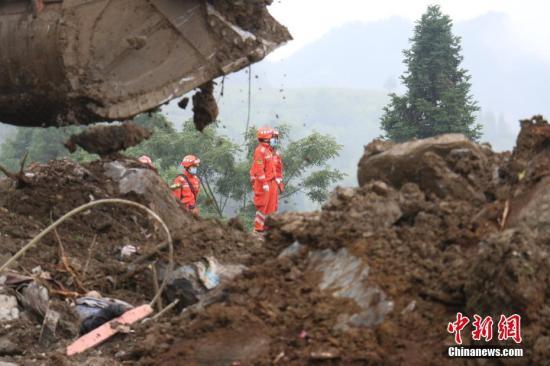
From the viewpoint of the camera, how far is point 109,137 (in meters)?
7.89

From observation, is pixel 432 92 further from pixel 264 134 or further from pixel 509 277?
pixel 509 277

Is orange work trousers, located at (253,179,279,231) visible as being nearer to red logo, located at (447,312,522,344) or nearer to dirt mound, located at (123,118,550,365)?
dirt mound, located at (123,118,550,365)

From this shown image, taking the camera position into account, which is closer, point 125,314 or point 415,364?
point 415,364

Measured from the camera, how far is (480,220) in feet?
15.9

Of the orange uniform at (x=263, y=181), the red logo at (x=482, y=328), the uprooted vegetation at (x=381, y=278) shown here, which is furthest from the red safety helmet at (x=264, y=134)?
the red logo at (x=482, y=328)

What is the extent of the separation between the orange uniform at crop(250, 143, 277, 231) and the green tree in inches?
413

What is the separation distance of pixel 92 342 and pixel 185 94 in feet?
8.20

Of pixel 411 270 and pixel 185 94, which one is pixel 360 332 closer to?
pixel 411 270

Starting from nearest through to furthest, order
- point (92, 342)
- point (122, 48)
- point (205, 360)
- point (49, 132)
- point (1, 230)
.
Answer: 1. point (205, 360)
2. point (92, 342)
3. point (122, 48)
4. point (1, 230)
5. point (49, 132)

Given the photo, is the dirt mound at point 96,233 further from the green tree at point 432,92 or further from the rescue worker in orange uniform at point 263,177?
the green tree at point 432,92

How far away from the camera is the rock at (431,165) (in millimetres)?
Answer: 5469

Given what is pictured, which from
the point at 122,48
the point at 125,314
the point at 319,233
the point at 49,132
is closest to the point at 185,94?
the point at 122,48

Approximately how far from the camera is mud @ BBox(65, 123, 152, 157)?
7.85m

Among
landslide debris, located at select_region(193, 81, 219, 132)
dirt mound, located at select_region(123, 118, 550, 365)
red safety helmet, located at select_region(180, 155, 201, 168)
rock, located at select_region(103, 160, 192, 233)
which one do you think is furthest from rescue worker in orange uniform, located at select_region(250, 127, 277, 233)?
dirt mound, located at select_region(123, 118, 550, 365)
